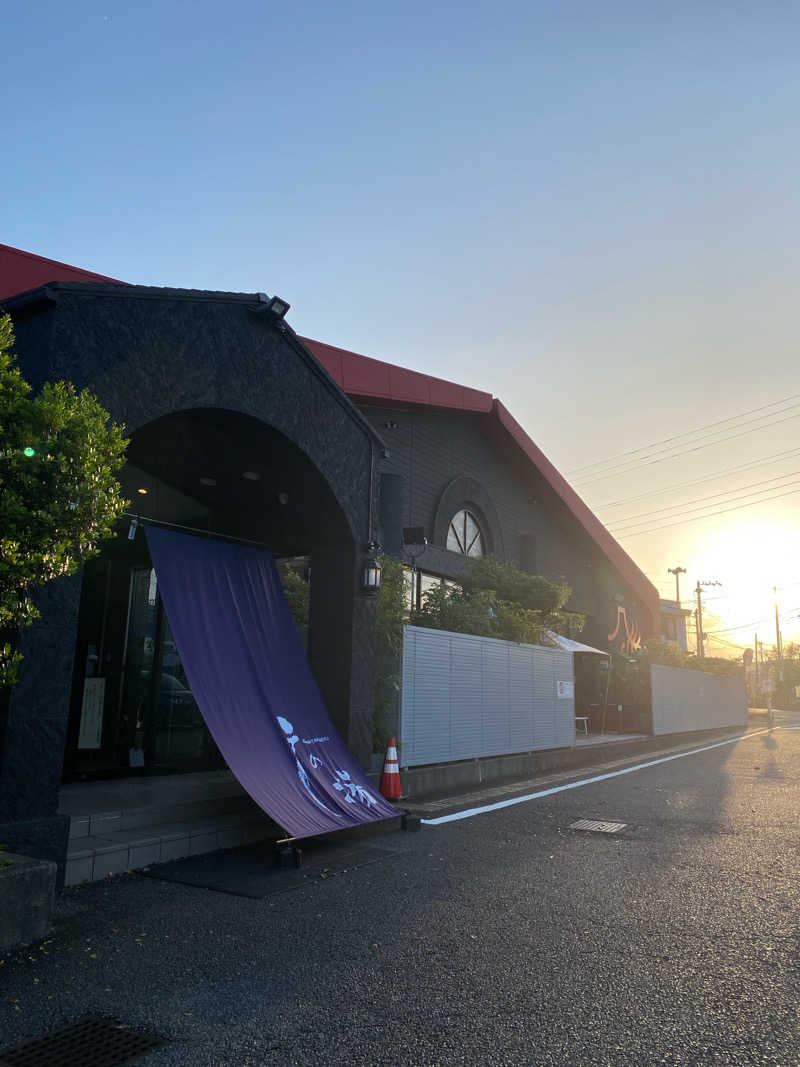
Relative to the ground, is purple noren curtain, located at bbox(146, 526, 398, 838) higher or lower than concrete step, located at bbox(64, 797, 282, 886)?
higher

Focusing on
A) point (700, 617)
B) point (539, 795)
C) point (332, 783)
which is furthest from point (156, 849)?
point (700, 617)

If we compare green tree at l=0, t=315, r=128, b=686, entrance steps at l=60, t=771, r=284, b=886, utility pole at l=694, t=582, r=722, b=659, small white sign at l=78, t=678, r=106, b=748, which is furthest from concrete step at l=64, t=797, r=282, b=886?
utility pole at l=694, t=582, r=722, b=659

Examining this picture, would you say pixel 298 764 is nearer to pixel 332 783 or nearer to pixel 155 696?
pixel 332 783

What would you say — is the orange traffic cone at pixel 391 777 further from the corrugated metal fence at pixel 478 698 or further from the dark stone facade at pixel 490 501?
the dark stone facade at pixel 490 501

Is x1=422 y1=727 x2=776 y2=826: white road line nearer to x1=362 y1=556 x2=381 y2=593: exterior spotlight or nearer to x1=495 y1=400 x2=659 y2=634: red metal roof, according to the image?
x1=362 y1=556 x2=381 y2=593: exterior spotlight

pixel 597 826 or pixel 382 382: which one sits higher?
pixel 382 382

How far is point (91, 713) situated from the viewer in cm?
854

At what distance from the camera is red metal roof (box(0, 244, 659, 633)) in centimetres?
1171

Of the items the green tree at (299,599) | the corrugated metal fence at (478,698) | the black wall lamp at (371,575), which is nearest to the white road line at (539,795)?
the corrugated metal fence at (478,698)

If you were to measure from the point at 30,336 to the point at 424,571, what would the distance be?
38.2ft

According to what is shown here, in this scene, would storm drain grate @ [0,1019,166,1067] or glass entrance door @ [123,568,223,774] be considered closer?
storm drain grate @ [0,1019,166,1067]

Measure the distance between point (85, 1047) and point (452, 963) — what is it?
1815 millimetres

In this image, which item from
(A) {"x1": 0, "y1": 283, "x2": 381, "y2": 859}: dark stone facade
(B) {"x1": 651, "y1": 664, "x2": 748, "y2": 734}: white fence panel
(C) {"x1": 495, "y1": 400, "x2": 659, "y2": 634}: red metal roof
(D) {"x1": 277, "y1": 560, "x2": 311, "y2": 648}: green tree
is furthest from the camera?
(B) {"x1": 651, "y1": 664, "x2": 748, "y2": 734}: white fence panel

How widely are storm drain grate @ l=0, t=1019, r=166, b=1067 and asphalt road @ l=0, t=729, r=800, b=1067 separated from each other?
91 mm
